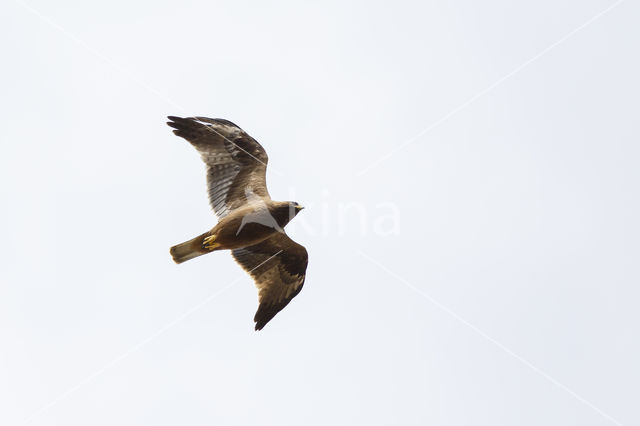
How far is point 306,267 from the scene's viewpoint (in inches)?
532

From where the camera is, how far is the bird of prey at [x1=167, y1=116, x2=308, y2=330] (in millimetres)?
12086

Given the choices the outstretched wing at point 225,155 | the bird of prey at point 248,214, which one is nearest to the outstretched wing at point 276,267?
the bird of prey at point 248,214

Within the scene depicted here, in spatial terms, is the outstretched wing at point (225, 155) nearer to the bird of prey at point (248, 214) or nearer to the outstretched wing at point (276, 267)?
the bird of prey at point (248, 214)

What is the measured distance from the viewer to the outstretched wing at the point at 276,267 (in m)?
13.2

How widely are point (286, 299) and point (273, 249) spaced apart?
920mm

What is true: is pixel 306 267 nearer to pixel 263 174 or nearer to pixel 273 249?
pixel 273 249

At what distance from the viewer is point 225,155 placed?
13023 millimetres

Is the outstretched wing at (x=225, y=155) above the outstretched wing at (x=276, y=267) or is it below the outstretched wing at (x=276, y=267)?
above

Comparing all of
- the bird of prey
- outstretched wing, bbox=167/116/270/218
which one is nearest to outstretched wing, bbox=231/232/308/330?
the bird of prey

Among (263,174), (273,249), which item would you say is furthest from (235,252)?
(263,174)

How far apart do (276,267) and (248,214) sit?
1.73 m

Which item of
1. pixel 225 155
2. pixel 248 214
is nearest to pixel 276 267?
pixel 248 214

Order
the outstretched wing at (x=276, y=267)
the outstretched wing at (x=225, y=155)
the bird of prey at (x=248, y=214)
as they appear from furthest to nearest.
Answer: the outstretched wing at (x=276, y=267) < the outstretched wing at (x=225, y=155) < the bird of prey at (x=248, y=214)

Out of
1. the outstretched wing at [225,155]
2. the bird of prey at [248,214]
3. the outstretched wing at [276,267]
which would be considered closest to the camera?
the bird of prey at [248,214]
